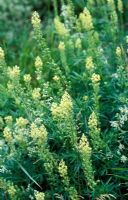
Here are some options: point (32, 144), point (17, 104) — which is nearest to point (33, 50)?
point (17, 104)

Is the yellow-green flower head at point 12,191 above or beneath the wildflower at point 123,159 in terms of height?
beneath

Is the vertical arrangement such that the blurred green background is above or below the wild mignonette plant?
above

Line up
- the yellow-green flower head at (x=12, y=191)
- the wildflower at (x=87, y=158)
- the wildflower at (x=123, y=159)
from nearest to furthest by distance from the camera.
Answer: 1. the wildflower at (x=87, y=158)
2. the yellow-green flower head at (x=12, y=191)
3. the wildflower at (x=123, y=159)

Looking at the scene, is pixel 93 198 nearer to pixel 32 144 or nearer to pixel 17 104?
pixel 32 144

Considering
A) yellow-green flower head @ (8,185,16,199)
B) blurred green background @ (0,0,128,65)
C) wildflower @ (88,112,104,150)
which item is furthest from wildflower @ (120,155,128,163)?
blurred green background @ (0,0,128,65)

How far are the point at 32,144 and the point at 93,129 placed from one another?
0.55 metres

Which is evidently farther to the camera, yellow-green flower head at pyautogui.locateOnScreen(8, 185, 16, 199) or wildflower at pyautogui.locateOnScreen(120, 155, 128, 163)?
wildflower at pyautogui.locateOnScreen(120, 155, 128, 163)

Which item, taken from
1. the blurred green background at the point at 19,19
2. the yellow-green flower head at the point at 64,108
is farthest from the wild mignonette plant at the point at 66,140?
the blurred green background at the point at 19,19

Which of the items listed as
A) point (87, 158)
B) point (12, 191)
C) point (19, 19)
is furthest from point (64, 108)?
point (19, 19)

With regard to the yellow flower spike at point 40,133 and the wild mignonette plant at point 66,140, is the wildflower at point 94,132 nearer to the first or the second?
the wild mignonette plant at point 66,140

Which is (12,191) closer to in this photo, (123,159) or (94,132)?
(94,132)

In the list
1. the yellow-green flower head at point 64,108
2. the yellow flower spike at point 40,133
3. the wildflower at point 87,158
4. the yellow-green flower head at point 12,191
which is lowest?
the yellow-green flower head at point 12,191

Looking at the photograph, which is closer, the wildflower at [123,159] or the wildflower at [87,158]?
the wildflower at [87,158]

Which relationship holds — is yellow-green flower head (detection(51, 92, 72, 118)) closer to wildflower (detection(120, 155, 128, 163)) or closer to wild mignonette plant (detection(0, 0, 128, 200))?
wild mignonette plant (detection(0, 0, 128, 200))
